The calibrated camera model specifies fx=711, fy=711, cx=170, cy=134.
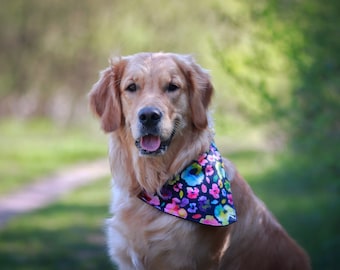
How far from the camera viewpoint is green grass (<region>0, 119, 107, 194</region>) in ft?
52.2

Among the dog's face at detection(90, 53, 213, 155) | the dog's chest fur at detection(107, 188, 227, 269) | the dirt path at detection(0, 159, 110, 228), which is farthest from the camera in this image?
the dirt path at detection(0, 159, 110, 228)

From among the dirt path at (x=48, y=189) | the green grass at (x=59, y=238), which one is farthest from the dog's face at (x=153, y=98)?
the dirt path at (x=48, y=189)

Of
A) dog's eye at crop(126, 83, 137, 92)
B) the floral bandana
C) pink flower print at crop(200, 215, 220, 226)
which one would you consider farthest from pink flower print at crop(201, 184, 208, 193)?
dog's eye at crop(126, 83, 137, 92)

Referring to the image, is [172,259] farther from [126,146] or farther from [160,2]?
[160,2]

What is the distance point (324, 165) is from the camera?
311 inches

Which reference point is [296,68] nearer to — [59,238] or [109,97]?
[109,97]

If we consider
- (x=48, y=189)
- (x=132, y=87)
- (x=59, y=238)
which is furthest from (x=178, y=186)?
(x=48, y=189)

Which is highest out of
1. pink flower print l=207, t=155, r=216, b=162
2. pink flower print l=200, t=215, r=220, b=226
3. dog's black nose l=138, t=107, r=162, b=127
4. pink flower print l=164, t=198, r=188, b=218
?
dog's black nose l=138, t=107, r=162, b=127

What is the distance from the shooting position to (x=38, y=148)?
1978 cm

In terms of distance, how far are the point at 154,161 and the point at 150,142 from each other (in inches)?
7.3

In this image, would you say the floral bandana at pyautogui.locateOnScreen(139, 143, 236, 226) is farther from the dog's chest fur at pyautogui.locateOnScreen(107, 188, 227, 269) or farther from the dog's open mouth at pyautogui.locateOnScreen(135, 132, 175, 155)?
the dog's open mouth at pyautogui.locateOnScreen(135, 132, 175, 155)

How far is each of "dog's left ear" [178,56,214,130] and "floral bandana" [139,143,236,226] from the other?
252 mm

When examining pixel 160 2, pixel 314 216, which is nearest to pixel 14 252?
pixel 314 216

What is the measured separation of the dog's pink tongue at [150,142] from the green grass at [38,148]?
9.02 meters
